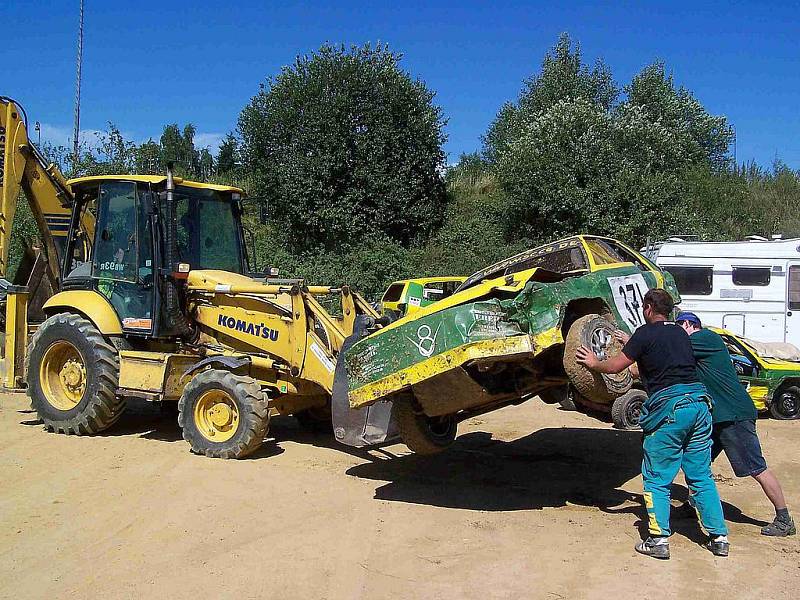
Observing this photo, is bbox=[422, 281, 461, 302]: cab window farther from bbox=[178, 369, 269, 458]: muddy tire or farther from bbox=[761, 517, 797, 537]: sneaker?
bbox=[761, 517, 797, 537]: sneaker

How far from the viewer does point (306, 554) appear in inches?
226

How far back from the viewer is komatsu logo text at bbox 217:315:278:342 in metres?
9.03

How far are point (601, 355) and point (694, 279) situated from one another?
415 inches

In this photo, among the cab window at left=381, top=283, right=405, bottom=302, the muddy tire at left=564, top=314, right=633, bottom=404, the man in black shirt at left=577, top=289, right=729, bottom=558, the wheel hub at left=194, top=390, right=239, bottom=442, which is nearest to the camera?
the man in black shirt at left=577, top=289, right=729, bottom=558

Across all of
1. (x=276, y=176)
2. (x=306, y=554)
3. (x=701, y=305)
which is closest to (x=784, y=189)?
(x=701, y=305)

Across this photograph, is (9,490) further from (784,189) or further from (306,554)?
(784,189)

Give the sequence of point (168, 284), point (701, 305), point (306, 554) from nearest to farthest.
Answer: point (306, 554) < point (168, 284) < point (701, 305)

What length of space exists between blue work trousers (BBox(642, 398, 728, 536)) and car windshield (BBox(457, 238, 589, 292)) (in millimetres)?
2019

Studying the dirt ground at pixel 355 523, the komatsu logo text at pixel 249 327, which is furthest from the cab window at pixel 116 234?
the dirt ground at pixel 355 523

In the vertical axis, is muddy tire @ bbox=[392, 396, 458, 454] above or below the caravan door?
below

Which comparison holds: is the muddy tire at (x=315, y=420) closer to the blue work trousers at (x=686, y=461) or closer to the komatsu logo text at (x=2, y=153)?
the blue work trousers at (x=686, y=461)

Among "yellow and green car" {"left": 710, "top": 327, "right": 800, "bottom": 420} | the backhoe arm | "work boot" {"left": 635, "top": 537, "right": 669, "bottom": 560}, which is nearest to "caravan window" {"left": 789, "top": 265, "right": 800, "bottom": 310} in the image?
"yellow and green car" {"left": 710, "top": 327, "right": 800, "bottom": 420}

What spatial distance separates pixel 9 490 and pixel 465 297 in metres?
4.72

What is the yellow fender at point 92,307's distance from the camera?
9562 millimetres
